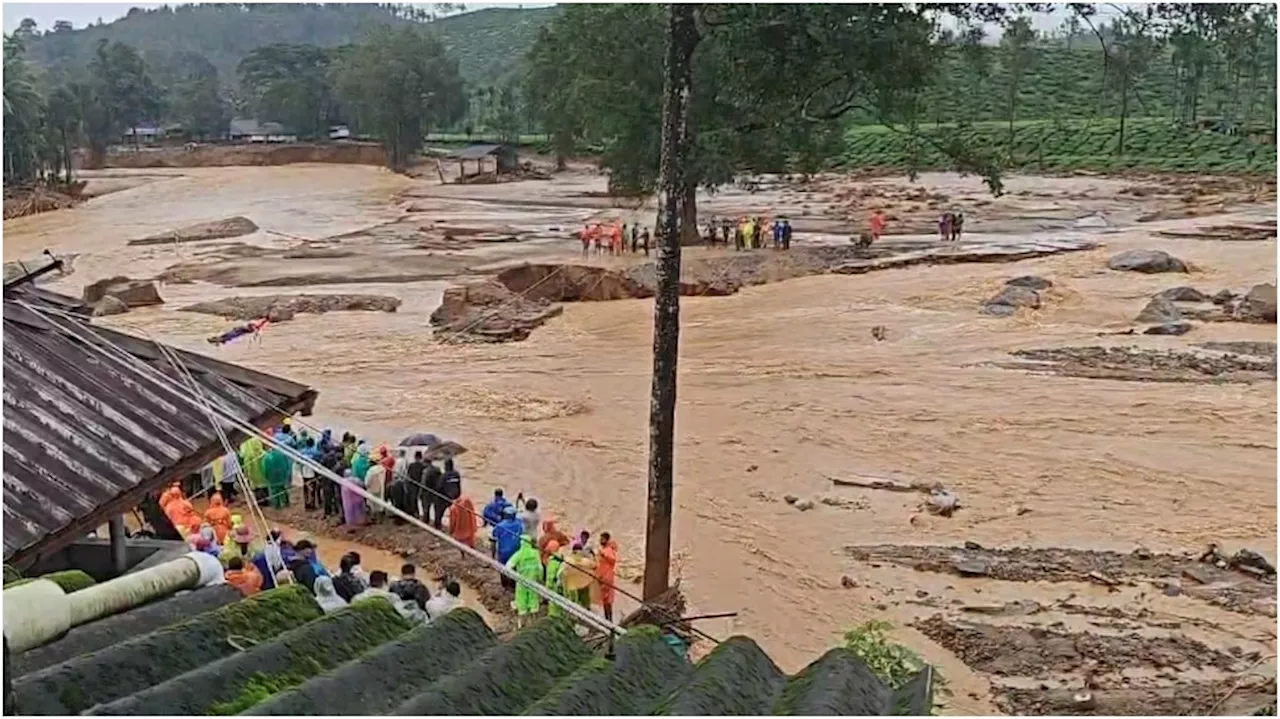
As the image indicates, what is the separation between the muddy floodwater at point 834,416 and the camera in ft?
42.6

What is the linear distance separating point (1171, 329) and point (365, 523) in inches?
674

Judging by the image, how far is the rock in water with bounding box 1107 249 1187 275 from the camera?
105 feet

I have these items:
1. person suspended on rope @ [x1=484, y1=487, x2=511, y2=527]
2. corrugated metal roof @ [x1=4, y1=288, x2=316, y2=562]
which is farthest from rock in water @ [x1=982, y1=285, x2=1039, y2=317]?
corrugated metal roof @ [x1=4, y1=288, x2=316, y2=562]

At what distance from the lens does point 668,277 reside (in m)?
10.8

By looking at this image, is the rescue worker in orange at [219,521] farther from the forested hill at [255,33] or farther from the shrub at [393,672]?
the forested hill at [255,33]

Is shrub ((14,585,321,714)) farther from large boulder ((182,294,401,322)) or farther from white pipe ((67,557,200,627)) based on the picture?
large boulder ((182,294,401,322))

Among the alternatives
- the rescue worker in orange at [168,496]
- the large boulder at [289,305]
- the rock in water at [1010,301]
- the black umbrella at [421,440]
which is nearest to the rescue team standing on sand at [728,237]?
the large boulder at [289,305]

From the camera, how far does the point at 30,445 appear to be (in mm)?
6129

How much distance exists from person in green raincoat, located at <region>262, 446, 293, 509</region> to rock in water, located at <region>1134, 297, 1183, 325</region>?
17983 millimetres

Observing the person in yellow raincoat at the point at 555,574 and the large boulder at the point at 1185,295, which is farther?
the large boulder at the point at 1185,295

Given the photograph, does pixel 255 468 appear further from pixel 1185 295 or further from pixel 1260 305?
pixel 1185 295

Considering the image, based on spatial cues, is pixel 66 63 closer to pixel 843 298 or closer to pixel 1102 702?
pixel 843 298

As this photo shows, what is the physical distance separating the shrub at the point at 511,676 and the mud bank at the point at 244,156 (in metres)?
77.7

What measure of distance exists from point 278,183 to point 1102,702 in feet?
219
